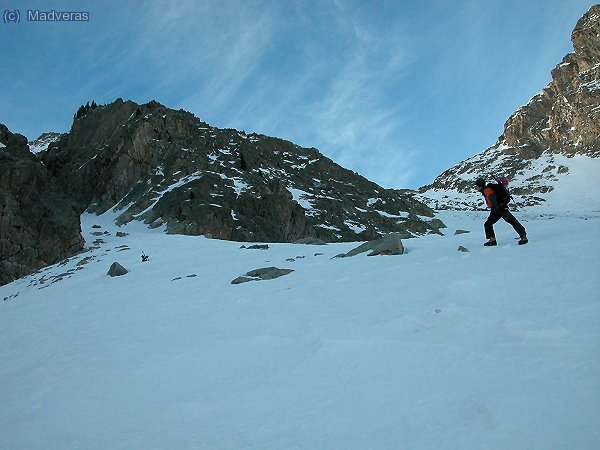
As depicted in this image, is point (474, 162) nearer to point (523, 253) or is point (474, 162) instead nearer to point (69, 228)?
point (69, 228)

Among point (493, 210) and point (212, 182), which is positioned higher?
point (212, 182)

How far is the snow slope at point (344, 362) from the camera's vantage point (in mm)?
4031

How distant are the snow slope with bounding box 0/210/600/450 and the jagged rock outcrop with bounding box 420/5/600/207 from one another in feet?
387

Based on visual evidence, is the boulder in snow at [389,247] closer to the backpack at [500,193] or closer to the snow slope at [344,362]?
the snow slope at [344,362]

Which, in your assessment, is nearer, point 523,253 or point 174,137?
point 523,253

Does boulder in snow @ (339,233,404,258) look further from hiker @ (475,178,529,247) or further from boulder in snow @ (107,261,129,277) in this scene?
boulder in snow @ (107,261,129,277)

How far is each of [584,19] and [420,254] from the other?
19988 centimetres

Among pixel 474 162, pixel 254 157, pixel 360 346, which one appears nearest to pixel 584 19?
pixel 474 162

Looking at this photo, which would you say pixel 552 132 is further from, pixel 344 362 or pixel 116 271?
pixel 344 362

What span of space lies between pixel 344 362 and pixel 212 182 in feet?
168

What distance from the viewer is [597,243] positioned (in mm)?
8633

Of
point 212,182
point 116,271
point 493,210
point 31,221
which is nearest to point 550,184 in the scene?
point 212,182

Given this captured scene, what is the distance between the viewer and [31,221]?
3934 centimetres

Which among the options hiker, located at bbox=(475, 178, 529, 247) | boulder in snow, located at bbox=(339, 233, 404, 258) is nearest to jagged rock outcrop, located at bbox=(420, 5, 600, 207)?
boulder in snow, located at bbox=(339, 233, 404, 258)
